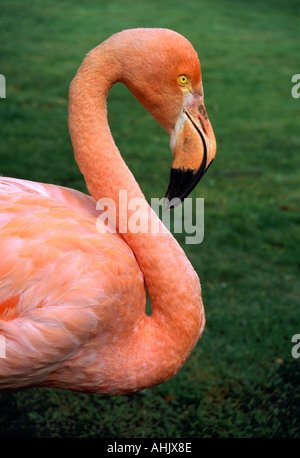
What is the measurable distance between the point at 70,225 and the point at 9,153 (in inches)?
183

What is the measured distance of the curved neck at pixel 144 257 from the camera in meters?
2.47

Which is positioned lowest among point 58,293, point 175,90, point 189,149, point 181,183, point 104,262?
point 58,293

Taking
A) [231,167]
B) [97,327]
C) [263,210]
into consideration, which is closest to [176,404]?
[97,327]

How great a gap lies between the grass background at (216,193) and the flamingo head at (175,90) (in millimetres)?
1598

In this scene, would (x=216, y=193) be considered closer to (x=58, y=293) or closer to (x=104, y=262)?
(x=104, y=262)

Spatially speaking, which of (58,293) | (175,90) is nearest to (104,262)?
(58,293)

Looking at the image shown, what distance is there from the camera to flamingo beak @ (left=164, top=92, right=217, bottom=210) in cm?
242

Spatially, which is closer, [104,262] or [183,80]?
[104,262]

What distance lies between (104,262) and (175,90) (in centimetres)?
88

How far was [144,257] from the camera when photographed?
253 centimetres

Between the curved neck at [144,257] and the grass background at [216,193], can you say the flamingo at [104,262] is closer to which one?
the curved neck at [144,257]

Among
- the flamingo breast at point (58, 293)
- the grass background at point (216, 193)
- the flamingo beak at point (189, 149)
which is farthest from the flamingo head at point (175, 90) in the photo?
the grass background at point (216, 193)
